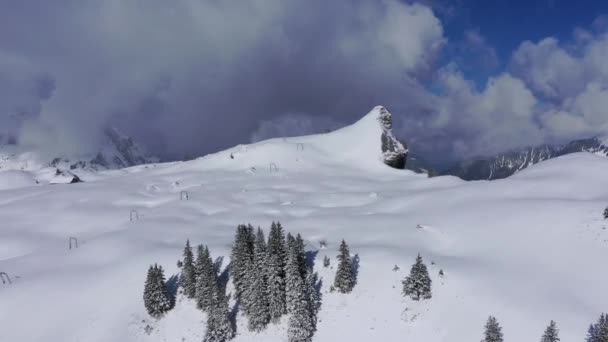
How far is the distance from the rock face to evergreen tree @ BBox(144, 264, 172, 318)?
108 meters

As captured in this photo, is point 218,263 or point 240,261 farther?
point 218,263

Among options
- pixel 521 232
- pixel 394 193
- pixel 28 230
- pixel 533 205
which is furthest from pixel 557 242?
pixel 28 230

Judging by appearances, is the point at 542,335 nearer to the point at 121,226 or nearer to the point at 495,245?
the point at 495,245

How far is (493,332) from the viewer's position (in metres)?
41.2

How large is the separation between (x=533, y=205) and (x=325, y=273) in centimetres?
4195

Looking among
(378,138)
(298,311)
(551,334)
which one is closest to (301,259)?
(298,311)

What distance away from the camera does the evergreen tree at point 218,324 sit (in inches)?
1928

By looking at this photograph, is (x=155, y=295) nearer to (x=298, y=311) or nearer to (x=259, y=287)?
(x=259, y=287)

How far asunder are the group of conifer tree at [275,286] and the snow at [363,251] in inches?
93.2

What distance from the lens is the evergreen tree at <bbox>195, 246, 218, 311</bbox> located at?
5200 cm

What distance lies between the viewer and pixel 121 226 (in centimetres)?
8144

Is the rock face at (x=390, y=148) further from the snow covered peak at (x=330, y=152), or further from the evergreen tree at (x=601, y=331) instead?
the evergreen tree at (x=601, y=331)

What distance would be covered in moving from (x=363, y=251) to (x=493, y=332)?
79.2 feet

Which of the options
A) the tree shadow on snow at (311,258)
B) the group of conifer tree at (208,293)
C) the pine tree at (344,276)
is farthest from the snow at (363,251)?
the group of conifer tree at (208,293)
